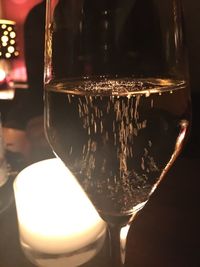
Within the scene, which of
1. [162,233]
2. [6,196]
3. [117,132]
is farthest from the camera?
[6,196]

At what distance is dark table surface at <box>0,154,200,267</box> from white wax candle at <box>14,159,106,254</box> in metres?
0.03

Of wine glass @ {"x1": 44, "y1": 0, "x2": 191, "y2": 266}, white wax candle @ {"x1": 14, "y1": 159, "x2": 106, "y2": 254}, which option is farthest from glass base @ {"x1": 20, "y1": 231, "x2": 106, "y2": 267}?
wine glass @ {"x1": 44, "y1": 0, "x2": 191, "y2": 266}

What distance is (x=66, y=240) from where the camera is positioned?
581mm

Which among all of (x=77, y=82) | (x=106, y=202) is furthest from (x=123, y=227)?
(x=77, y=82)

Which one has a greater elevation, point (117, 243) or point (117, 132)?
point (117, 132)

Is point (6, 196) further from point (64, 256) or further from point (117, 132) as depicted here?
point (117, 132)

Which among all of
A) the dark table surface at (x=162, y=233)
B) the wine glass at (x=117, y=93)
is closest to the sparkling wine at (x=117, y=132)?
the wine glass at (x=117, y=93)

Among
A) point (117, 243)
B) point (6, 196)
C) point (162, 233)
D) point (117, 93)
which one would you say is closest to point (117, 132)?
point (117, 93)

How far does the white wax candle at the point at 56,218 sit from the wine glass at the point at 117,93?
24 centimetres

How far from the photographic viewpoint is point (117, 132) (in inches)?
12.3

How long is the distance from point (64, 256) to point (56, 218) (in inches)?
2.3

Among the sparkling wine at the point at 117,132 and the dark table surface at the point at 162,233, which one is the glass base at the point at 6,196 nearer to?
the dark table surface at the point at 162,233

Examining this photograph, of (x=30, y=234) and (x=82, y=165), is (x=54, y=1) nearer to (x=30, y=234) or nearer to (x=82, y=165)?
(x=82, y=165)

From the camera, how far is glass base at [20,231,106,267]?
54cm
